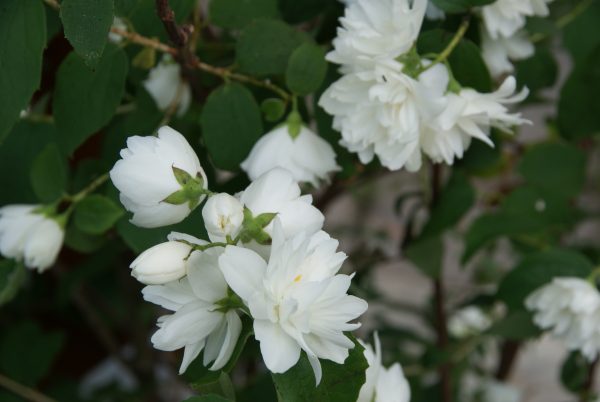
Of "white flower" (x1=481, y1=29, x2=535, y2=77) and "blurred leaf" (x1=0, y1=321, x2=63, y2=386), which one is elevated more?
"white flower" (x1=481, y1=29, x2=535, y2=77)

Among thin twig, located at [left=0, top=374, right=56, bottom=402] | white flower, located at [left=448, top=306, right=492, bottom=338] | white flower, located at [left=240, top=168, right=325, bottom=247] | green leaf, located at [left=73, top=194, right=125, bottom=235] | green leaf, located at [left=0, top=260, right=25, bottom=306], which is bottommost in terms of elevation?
white flower, located at [left=448, top=306, right=492, bottom=338]

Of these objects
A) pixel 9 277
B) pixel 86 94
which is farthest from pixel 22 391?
pixel 86 94

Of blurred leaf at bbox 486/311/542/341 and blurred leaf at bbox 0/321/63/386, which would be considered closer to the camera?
blurred leaf at bbox 486/311/542/341

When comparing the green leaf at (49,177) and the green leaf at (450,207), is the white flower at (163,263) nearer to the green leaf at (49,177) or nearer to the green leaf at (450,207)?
the green leaf at (49,177)

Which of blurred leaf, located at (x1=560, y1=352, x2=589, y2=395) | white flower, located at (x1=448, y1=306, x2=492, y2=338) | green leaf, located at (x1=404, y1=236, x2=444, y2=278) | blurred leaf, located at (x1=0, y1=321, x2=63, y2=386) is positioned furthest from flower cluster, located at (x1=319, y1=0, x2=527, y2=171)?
white flower, located at (x1=448, y1=306, x2=492, y2=338)

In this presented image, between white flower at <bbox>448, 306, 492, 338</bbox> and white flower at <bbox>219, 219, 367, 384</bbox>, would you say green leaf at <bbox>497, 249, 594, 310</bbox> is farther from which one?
white flower at <bbox>448, 306, 492, 338</bbox>

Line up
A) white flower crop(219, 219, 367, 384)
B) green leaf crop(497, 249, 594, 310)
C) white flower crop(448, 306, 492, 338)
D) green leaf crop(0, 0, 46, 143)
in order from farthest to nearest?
white flower crop(448, 306, 492, 338) < green leaf crop(497, 249, 594, 310) < green leaf crop(0, 0, 46, 143) < white flower crop(219, 219, 367, 384)
